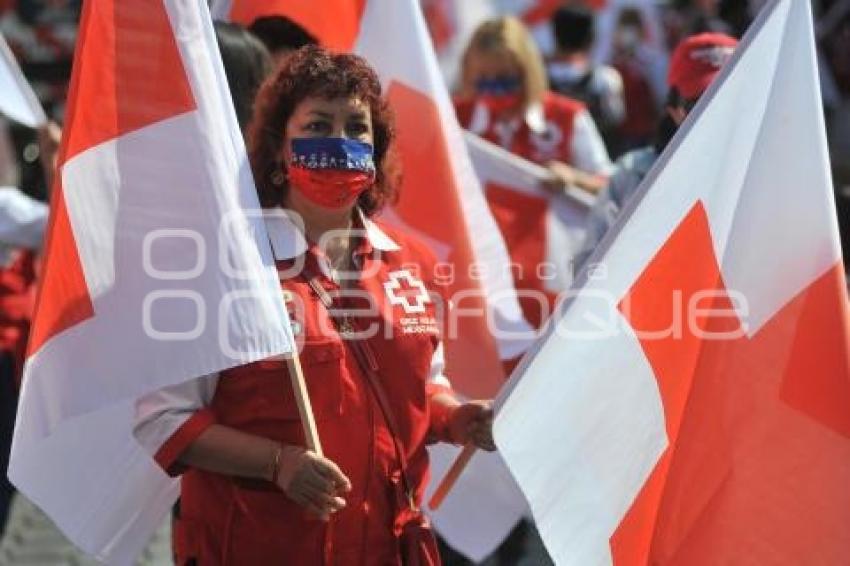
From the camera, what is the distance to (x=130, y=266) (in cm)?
370

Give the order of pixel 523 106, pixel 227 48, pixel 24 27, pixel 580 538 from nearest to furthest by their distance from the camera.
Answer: pixel 580 538 → pixel 227 48 → pixel 523 106 → pixel 24 27

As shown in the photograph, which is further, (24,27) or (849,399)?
(24,27)

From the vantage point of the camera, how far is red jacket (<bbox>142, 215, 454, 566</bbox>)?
374 cm

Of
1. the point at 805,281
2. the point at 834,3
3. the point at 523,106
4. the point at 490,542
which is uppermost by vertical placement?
the point at 805,281

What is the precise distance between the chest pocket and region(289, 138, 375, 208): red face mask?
0.32m

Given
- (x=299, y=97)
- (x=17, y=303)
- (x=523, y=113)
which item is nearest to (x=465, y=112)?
(x=523, y=113)

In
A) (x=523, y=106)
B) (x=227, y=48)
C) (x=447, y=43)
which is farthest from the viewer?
(x=447, y=43)

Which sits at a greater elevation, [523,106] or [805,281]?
[805,281]

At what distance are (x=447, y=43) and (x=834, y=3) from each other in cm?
367

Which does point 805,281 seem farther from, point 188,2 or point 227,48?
point 227,48

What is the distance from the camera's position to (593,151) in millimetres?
7246

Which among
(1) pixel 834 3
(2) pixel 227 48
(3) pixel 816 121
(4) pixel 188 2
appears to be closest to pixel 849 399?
(3) pixel 816 121

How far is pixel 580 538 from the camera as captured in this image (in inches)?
151

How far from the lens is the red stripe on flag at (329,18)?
5.41 metres
